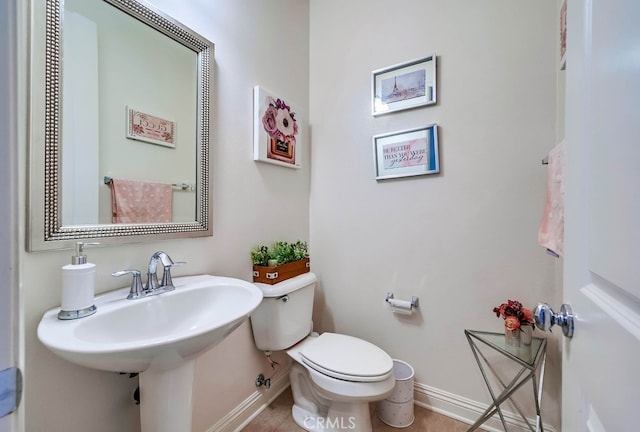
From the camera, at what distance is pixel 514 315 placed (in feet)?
3.89

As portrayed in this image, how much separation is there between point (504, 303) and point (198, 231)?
1.49 meters

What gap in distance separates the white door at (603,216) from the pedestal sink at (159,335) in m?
0.76

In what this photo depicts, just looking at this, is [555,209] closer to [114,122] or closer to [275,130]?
[275,130]

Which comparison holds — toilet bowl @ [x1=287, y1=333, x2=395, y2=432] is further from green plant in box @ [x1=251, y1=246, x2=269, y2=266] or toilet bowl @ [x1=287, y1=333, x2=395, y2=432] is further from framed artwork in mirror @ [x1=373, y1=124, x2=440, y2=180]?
framed artwork in mirror @ [x1=373, y1=124, x2=440, y2=180]

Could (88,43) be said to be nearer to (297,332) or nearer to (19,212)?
A: (19,212)

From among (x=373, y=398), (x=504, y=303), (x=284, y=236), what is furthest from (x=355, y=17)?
(x=373, y=398)

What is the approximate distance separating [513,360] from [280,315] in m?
1.09

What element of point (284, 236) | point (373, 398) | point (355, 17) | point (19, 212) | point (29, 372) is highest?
point (355, 17)

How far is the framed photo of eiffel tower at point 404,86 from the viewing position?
1459 millimetres


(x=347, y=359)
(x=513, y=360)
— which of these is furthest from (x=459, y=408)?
(x=347, y=359)

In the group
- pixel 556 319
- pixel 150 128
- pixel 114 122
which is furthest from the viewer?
pixel 150 128

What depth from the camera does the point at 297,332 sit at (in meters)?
1.45

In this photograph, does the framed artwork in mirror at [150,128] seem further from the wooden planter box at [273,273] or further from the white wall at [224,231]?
the wooden planter box at [273,273]

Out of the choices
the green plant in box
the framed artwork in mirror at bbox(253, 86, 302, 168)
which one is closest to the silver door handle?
the green plant in box
